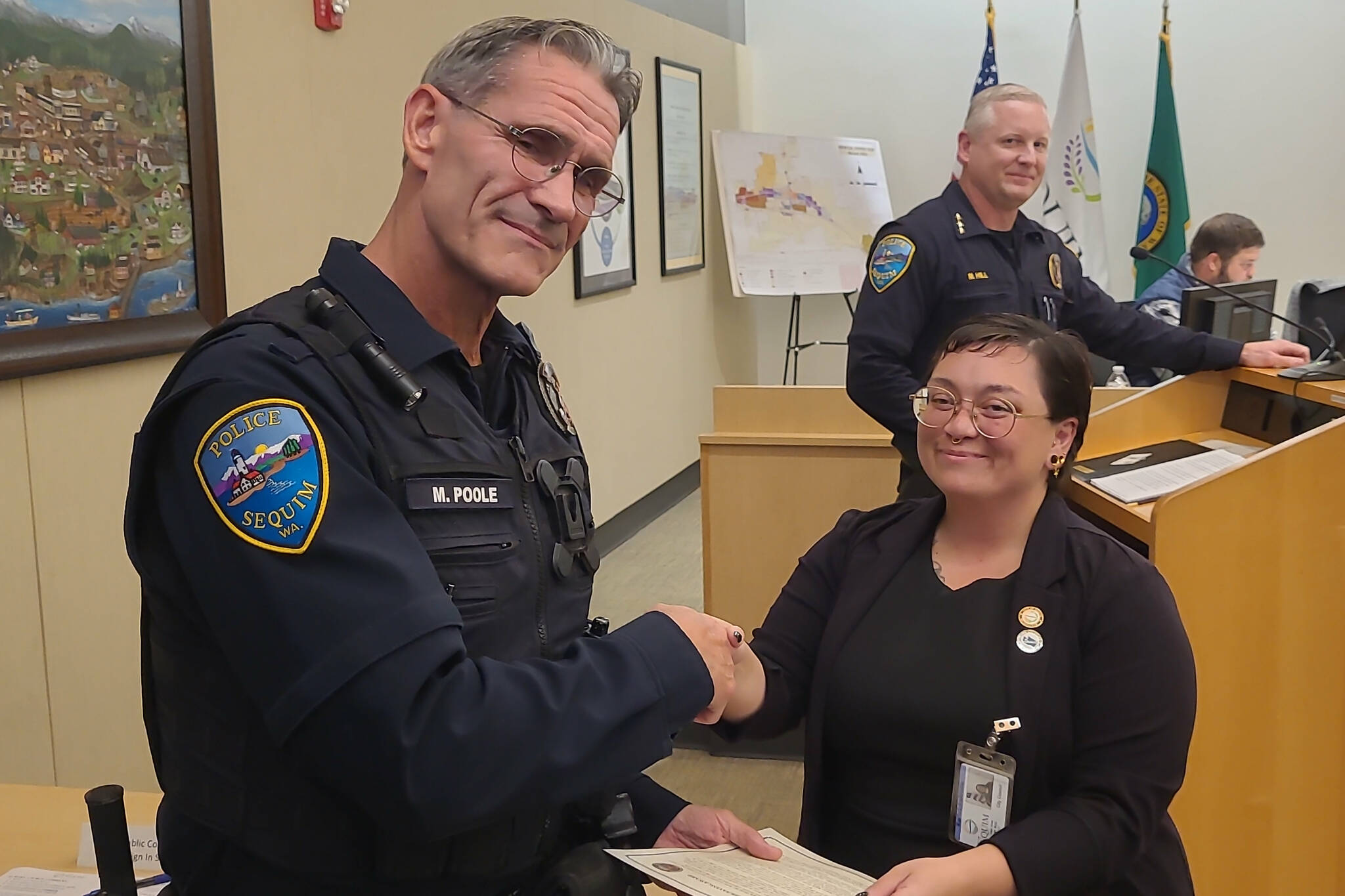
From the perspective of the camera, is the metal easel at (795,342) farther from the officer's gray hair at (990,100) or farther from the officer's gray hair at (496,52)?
the officer's gray hair at (496,52)

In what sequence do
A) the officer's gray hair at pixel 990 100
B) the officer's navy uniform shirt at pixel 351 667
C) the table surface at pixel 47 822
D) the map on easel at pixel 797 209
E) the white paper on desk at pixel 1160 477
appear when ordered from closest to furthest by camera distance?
the officer's navy uniform shirt at pixel 351 667 → the table surface at pixel 47 822 → the white paper on desk at pixel 1160 477 → the officer's gray hair at pixel 990 100 → the map on easel at pixel 797 209

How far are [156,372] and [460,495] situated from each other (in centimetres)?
180

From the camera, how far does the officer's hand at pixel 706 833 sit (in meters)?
1.20

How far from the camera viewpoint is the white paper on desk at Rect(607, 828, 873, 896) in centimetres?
107

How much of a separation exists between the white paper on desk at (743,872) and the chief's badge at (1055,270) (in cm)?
207

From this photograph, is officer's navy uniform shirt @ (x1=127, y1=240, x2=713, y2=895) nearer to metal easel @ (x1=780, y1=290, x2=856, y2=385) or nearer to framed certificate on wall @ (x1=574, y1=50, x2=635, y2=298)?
framed certificate on wall @ (x1=574, y1=50, x2=635, y2=298)

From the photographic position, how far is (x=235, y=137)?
8.88 ft

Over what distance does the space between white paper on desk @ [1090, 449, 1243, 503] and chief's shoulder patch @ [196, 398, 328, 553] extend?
1.71 m

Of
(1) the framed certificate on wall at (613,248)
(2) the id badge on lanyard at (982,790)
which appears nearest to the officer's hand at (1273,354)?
(2) the id badge on lanyard at (982,790)

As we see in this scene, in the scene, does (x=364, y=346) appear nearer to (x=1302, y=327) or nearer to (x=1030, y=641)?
(x=1030, y=641)

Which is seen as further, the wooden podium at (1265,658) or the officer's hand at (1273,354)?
the officer's hand at (1273,354)

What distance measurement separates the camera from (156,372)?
2502 mm

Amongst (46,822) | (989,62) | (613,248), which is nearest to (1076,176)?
(989,62)

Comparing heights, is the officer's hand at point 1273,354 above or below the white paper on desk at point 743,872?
above
